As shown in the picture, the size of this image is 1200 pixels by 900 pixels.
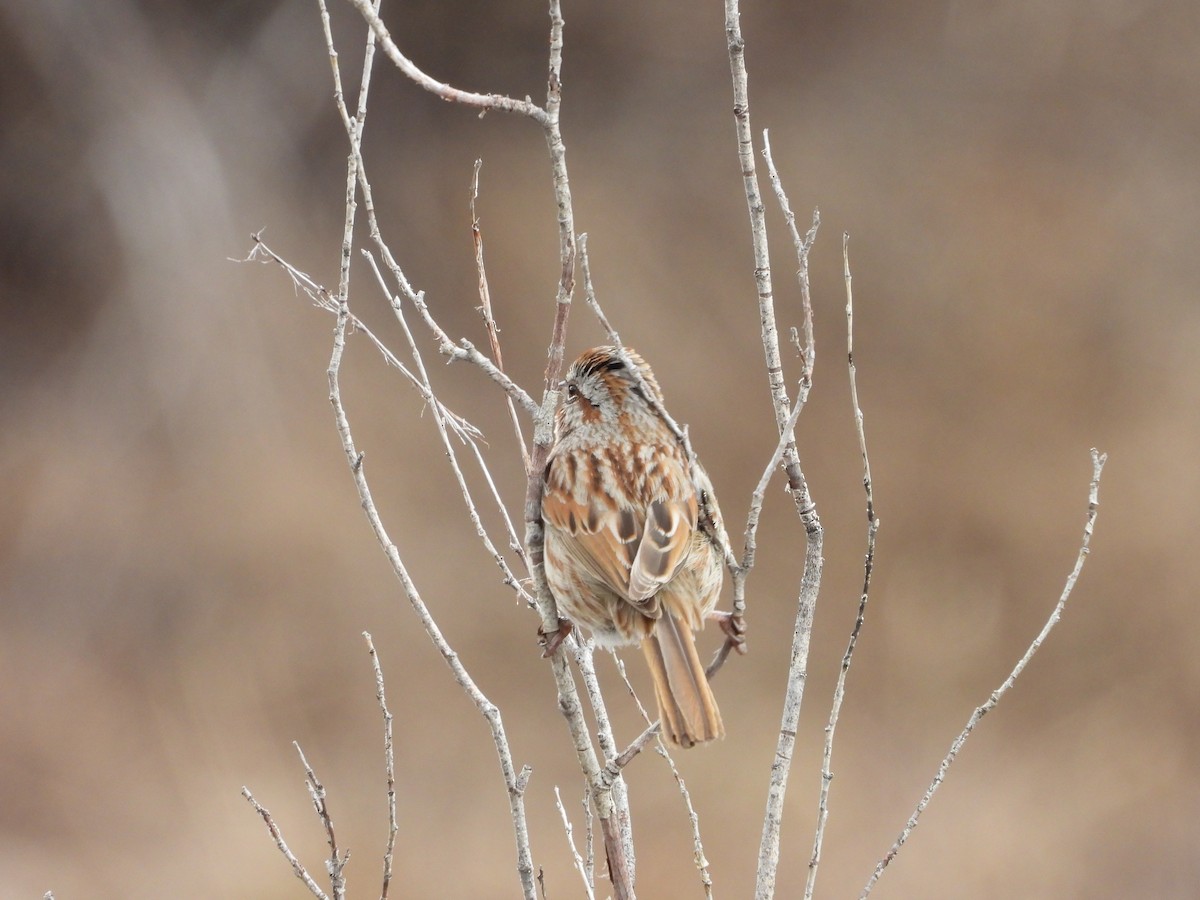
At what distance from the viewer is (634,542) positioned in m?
2.57

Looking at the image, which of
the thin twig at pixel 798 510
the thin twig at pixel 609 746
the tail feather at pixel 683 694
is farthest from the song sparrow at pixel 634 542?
the thin twig at pixel 798 510

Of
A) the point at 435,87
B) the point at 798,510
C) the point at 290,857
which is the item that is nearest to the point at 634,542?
the point at 798,510

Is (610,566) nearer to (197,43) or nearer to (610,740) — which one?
(610,740)

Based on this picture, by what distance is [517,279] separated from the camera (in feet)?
Result: 23.5

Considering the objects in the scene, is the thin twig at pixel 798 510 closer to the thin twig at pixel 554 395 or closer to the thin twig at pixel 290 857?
the thin twig at pixel 554 395

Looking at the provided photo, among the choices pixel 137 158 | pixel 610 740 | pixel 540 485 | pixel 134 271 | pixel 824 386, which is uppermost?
pixel 137 158

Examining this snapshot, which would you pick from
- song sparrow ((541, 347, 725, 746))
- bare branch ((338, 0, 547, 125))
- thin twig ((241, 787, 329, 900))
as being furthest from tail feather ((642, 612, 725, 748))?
bare branch ((338, 0, 547, 125))

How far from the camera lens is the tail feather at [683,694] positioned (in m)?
2.25

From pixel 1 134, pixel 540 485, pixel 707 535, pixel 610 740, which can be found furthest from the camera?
pixel 1 134

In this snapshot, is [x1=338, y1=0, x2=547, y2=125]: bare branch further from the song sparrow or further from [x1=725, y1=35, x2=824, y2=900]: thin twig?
the song sparrow

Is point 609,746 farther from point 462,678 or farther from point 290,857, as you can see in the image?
point 290,857

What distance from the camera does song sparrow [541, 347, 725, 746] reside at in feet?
7.97

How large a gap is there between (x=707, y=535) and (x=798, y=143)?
4.98 metres

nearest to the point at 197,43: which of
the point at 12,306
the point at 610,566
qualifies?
the point at 12,306
